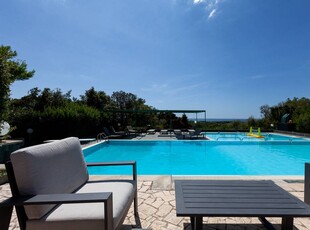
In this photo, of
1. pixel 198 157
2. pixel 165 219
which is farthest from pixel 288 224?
pixel 198 157

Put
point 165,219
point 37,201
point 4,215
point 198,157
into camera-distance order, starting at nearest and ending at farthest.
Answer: point 37,201 < point 4,215 < point 165,219 < point 198,157

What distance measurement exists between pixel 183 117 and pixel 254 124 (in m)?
7.61

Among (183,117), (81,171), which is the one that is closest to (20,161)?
(81,171)

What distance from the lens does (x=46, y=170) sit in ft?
5.51

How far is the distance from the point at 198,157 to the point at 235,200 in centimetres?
675

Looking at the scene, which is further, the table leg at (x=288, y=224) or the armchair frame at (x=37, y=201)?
the table leg at (x=288, y=224)

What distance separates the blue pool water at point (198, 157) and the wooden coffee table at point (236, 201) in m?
4.15

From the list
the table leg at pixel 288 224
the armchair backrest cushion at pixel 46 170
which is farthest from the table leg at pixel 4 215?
the table leg at pixel 288 224

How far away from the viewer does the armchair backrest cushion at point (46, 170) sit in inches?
58.9

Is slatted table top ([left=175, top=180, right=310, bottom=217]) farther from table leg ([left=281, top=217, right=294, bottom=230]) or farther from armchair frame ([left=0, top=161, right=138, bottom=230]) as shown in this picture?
armchair frame ([left=0, top=161, right=138, bottom=230])

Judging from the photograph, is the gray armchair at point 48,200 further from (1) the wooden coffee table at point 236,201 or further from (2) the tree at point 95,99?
(2) the tree at point 95,99

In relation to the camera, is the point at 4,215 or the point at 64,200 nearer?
the point at 64,200

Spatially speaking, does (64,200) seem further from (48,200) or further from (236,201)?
(236,201)

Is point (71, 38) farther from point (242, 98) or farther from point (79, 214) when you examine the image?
point (242, 98)
